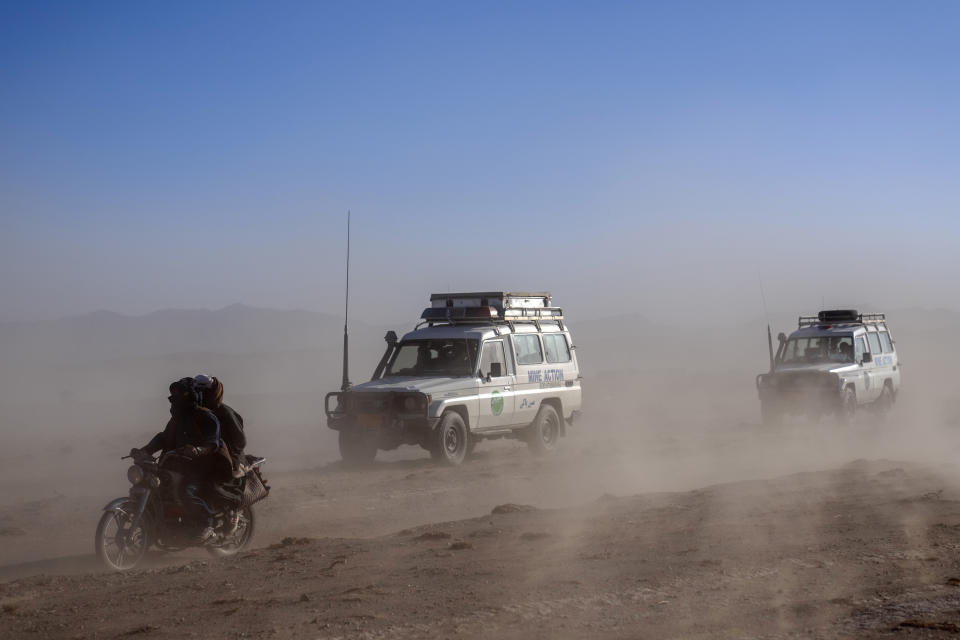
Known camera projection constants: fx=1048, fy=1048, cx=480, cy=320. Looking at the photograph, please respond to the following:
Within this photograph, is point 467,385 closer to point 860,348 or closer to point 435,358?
point 435,358

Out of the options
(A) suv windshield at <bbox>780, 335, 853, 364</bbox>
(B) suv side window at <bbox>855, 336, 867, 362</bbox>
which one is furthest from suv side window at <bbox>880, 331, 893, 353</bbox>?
(A) suv windshield at <bbox>780, 335, 853, 364</bbox>

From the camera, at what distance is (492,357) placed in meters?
17.4

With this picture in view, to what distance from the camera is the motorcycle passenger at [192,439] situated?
9.19 m

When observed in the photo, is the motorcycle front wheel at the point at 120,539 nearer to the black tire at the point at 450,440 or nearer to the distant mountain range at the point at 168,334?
the black tire at the point at 450,440

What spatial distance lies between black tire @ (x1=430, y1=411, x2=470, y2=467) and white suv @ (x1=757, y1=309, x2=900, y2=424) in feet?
28.7

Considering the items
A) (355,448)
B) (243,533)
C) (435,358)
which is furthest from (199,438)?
(435,358)

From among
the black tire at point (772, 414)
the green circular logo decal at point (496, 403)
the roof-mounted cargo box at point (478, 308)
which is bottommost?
the black tire at point (772, 414)

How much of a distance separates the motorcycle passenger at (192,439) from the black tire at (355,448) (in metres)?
7.09

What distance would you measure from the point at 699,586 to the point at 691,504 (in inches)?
167

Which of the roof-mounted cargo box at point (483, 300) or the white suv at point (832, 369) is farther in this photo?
the white suv at point (832, 369)

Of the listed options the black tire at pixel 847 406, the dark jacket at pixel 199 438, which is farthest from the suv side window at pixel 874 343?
the dark jacket at pixel 199 438

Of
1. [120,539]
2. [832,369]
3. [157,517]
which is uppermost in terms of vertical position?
[832,369]

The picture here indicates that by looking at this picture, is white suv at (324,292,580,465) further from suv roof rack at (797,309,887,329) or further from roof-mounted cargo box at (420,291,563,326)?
suv roof rack at (797,309,887,329)

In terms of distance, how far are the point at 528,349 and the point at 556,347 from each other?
101cm
